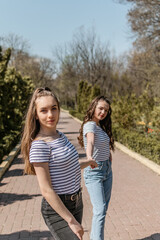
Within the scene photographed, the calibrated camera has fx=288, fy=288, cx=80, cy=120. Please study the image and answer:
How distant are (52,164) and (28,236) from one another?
248 centimetres

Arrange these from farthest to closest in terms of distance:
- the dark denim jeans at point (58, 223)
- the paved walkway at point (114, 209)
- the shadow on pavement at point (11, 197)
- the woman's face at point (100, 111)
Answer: the shadow on pavement at point (11, 197)
the paved walkway at point (114, 209)
the woman's face at point (100, 111)
the dark denim jeans at point (58, 223)

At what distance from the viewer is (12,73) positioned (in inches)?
688

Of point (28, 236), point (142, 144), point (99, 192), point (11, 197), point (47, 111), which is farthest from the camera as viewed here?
point (142, 144)

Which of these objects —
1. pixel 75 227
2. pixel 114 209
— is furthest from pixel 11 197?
pixel 75 227

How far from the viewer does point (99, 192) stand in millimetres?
3021

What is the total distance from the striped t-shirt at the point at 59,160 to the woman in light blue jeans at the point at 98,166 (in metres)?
0.87

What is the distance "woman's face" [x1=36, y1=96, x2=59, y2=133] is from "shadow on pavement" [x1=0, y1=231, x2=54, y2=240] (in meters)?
2.46

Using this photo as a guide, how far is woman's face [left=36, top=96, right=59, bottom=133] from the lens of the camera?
192 centimetres

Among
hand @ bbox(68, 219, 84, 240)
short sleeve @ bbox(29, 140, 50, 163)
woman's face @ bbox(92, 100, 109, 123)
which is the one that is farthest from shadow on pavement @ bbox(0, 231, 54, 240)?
short sleeve @ bbox(29, 140, 50, 163)

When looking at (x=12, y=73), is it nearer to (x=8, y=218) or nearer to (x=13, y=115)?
(x=13, y=115)

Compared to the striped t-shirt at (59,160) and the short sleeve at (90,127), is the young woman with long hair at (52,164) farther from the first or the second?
the short sleeve at (90,127)

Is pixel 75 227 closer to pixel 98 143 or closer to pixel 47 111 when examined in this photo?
pixel 47 111

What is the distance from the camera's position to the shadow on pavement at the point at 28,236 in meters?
3.86

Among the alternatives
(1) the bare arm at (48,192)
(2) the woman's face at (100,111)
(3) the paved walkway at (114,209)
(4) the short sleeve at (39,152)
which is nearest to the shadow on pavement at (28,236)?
(3) the paved walkway at (114,209)
